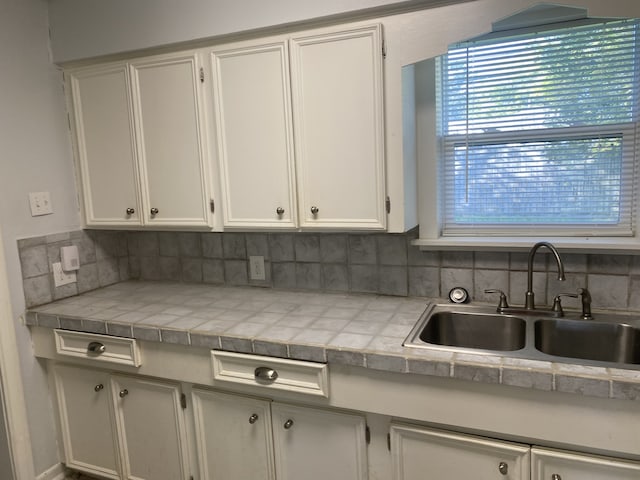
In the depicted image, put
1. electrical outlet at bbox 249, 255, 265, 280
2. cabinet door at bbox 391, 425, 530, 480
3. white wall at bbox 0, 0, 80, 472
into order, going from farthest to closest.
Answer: electrical outlet at bbox 249, 255, 265, 280, white wall at bbox 0, 0, 80, 472, cabinet door at bbox 391, 425, 530, 480

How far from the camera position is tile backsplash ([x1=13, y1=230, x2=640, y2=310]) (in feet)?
5.97

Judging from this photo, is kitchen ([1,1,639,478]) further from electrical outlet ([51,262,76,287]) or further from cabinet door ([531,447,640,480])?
cabinet door ([531,447,640,480])

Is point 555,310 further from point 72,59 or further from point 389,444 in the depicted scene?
point 72,59

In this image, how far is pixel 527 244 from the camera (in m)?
1.83

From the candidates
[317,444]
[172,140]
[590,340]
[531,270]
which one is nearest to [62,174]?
[172,140]

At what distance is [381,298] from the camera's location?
6.89 feet

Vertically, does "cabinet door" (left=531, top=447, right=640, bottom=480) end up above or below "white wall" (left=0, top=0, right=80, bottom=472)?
below

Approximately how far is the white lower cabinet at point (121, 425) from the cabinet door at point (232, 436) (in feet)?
0.37

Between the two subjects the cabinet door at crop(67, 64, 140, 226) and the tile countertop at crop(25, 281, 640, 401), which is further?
the cabinet door at crop(67, 64, 140, 226)

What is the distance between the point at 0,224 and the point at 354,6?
1752 mm

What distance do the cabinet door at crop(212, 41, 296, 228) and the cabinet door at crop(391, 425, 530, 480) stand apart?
3.08ft

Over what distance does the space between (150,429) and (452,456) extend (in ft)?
4.24

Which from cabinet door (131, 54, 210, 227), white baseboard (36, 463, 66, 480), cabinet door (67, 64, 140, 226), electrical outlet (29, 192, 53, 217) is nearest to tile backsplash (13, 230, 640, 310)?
electrical outlet (29, 192, 53, 217)

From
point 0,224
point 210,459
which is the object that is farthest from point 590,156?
point 0,224
